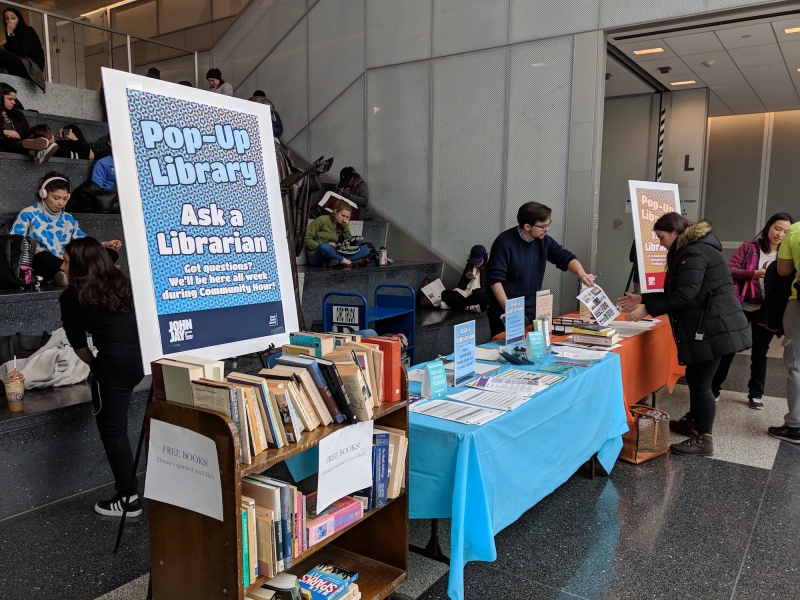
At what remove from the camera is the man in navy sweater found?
399 centimetres

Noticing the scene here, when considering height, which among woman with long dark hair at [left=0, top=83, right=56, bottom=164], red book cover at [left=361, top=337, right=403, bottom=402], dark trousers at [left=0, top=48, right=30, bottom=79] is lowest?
red book cover at [left=361, top=337, right=403, bottom=402]

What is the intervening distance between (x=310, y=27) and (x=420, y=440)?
7494 mm

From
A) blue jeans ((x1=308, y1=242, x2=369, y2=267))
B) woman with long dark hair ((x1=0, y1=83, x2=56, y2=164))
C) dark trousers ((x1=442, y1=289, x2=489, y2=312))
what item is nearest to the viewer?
woman with long dark hair ((x1=0, y1=83, x2=56, y2=164))

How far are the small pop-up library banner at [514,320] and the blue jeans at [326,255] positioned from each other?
10.9 ft

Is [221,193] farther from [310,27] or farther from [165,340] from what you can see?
[310,27]

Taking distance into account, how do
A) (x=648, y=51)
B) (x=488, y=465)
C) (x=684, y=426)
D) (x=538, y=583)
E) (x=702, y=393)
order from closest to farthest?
(x=488, y=465) < (x=538, y=583) < (x=702, y=393) < (x=684, y=426) < (x=648, y=51)

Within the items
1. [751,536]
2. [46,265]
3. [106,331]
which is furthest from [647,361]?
[46,265]

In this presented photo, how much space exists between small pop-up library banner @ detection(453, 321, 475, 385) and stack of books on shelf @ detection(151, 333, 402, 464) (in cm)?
69

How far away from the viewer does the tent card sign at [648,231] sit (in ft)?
15.5

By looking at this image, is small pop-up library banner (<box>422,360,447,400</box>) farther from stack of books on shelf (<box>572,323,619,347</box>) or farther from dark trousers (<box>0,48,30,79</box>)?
dark trousers (<box>0,48,30,79</box>)

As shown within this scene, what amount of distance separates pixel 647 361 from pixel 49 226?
428cm

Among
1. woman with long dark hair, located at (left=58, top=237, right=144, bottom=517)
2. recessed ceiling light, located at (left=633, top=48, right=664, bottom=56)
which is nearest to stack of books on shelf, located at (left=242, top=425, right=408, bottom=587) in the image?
woman with long dark hair, located at (left=58, top=237, right=144, bottom=517)

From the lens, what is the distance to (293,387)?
1735 mm

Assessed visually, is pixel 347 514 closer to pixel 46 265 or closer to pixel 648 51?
pixel 46 265
